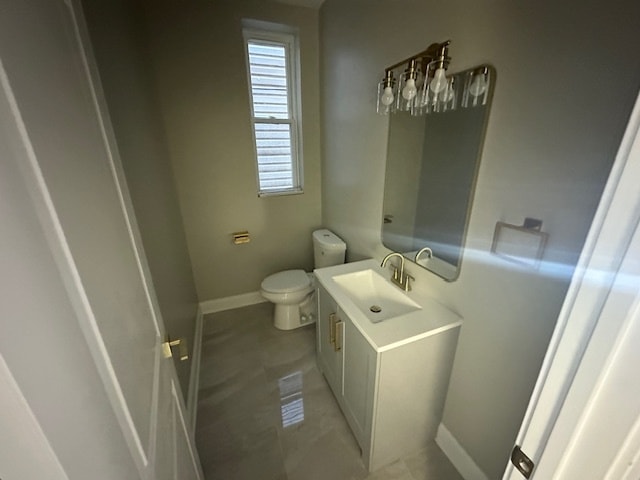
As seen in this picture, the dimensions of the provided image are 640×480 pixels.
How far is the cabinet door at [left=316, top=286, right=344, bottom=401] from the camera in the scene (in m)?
1.42

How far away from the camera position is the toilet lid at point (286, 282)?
2172mm

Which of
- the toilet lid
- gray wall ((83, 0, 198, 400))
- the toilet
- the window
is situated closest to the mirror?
the toilet

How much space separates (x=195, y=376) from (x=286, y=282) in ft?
3.04

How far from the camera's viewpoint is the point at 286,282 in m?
2.25

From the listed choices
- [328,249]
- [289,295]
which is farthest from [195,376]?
[328,249]

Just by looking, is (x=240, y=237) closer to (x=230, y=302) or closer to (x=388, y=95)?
(x=230, y=302)

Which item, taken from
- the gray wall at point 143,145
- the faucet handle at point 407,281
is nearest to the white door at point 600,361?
the faucet handle at point 407,281

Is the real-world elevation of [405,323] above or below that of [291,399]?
above

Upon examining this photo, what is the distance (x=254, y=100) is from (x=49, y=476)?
2461mm

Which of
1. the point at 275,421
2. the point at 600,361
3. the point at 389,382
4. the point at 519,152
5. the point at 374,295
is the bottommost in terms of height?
the point at 275,421

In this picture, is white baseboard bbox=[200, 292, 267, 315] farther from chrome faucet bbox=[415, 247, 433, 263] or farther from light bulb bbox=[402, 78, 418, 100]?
light bulb bbox=[402, 78, 418, 100]

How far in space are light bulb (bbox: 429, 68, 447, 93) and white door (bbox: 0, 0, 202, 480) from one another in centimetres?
111

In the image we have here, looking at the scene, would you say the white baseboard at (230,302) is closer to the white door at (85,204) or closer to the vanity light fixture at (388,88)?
the white door at (85,204)

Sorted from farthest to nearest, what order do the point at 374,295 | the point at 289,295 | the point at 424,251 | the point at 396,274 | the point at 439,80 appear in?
the point at 289,295 < the point at 374,295 < the point at 396,274 < the point at 424,251 < the point at 439,80
